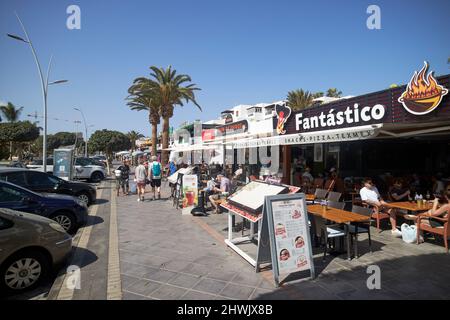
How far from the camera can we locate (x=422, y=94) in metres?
7.45

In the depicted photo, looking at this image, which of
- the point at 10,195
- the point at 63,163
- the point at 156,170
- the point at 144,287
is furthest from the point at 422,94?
the point at 63,163

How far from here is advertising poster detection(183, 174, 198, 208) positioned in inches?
354

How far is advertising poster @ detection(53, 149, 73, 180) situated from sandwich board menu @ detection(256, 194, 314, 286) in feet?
39.4

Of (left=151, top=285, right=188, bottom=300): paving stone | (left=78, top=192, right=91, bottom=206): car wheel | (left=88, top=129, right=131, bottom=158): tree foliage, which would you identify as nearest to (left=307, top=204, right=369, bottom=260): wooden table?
(left=151, top=285, right=188, bottom=300): paving stone

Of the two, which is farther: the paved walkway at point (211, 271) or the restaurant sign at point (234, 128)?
the restaurant sign at point (234, 128)

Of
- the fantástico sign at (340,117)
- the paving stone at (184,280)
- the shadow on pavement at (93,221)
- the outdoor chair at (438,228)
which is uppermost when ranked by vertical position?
the fantástico sign at (340,117)

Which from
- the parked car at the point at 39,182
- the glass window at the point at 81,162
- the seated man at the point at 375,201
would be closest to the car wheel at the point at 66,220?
the parked car at the point at 39,182

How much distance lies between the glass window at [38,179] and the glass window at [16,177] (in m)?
0.16

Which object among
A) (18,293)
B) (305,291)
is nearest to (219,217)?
(305,291)

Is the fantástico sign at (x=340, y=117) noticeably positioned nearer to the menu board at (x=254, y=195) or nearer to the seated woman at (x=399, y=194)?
the seated woman at (x=399, y=194)

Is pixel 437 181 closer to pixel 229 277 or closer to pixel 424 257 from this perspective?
pixel 424 257

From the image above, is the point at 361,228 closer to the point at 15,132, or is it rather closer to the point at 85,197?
A: the point at 85,197

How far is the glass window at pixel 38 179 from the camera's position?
25.9 feet
